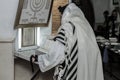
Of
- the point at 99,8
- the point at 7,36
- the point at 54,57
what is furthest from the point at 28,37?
the point at 99,8

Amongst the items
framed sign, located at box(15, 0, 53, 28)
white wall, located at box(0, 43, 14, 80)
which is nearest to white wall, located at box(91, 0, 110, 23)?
framed sign, located at box(15, 0, 53, 28)

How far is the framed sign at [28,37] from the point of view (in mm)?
2887

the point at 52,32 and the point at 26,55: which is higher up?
the point at 52,32

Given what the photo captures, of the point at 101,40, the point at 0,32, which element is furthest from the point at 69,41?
the point at 101,40

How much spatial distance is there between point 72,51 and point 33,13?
0.77m

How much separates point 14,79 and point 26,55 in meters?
0.39

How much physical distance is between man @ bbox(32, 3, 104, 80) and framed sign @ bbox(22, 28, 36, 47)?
56 cm

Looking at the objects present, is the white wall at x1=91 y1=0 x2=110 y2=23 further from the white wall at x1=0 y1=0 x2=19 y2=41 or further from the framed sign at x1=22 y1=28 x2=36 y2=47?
the white wall at x1=0 y1=0 x2=19 y2=41

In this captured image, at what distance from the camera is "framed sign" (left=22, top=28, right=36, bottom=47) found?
2887mm

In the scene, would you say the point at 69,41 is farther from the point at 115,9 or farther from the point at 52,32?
the point at 115,9

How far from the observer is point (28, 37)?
2.95 metres

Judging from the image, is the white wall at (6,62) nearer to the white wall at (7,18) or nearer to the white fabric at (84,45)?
the white wall at (7,18)

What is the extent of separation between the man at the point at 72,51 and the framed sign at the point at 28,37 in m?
0.56

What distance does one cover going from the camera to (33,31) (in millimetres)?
2971
